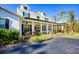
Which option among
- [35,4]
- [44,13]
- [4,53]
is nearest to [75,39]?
[44,13]

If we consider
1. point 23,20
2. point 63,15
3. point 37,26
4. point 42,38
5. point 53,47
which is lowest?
point 53,47

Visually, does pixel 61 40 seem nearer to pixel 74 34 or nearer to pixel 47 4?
pixel 74 34

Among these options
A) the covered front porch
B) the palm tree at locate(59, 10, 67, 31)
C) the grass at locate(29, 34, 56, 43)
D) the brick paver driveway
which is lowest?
the brick paver driveway

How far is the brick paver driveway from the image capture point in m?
5.23

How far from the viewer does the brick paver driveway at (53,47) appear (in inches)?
206

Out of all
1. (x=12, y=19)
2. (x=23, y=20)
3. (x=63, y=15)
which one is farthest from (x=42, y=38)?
(x=12, y=19)

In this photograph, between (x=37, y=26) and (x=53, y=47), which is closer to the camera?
(x=53, y=47)

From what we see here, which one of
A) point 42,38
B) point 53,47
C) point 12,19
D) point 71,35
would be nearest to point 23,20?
point 12,19

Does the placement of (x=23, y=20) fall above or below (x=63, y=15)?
below

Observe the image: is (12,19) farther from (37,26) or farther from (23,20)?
(37,26)

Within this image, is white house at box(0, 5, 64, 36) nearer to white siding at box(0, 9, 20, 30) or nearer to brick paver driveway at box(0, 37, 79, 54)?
white siding at box(0, 9, 20, 30)

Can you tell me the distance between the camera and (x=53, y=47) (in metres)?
5.29

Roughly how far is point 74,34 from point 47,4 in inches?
43.0

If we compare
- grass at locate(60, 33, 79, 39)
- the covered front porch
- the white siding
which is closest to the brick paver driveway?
grass at locate(60, 33, 79, 39)
